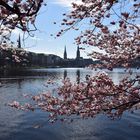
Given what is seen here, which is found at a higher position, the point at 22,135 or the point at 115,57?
the point at 115,57

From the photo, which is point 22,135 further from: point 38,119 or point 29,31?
point 29,31

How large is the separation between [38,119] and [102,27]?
20.3 metres

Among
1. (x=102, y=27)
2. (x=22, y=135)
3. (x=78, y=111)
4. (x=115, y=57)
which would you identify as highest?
(x=102, y=27)

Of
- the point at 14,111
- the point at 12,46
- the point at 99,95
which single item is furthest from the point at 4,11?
the point at 14,111

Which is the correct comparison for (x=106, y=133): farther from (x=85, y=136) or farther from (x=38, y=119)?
(x=38, y=119)

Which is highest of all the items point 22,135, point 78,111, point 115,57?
point 115,57

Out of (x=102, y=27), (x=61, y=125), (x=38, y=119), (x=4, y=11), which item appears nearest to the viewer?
(x=4, y=11)

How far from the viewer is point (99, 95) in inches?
648

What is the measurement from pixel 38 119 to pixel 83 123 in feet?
16.0

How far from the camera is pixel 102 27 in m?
14.4

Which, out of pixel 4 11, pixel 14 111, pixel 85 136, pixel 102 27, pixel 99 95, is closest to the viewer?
pixel 4 11

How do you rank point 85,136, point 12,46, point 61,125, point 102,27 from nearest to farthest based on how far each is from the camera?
point 102,27 < point 12,46 < point 85,136 < point 61,125

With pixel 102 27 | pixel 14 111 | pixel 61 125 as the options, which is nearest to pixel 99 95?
pixel 102 27

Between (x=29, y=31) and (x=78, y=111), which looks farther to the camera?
(x=78, y=111)
